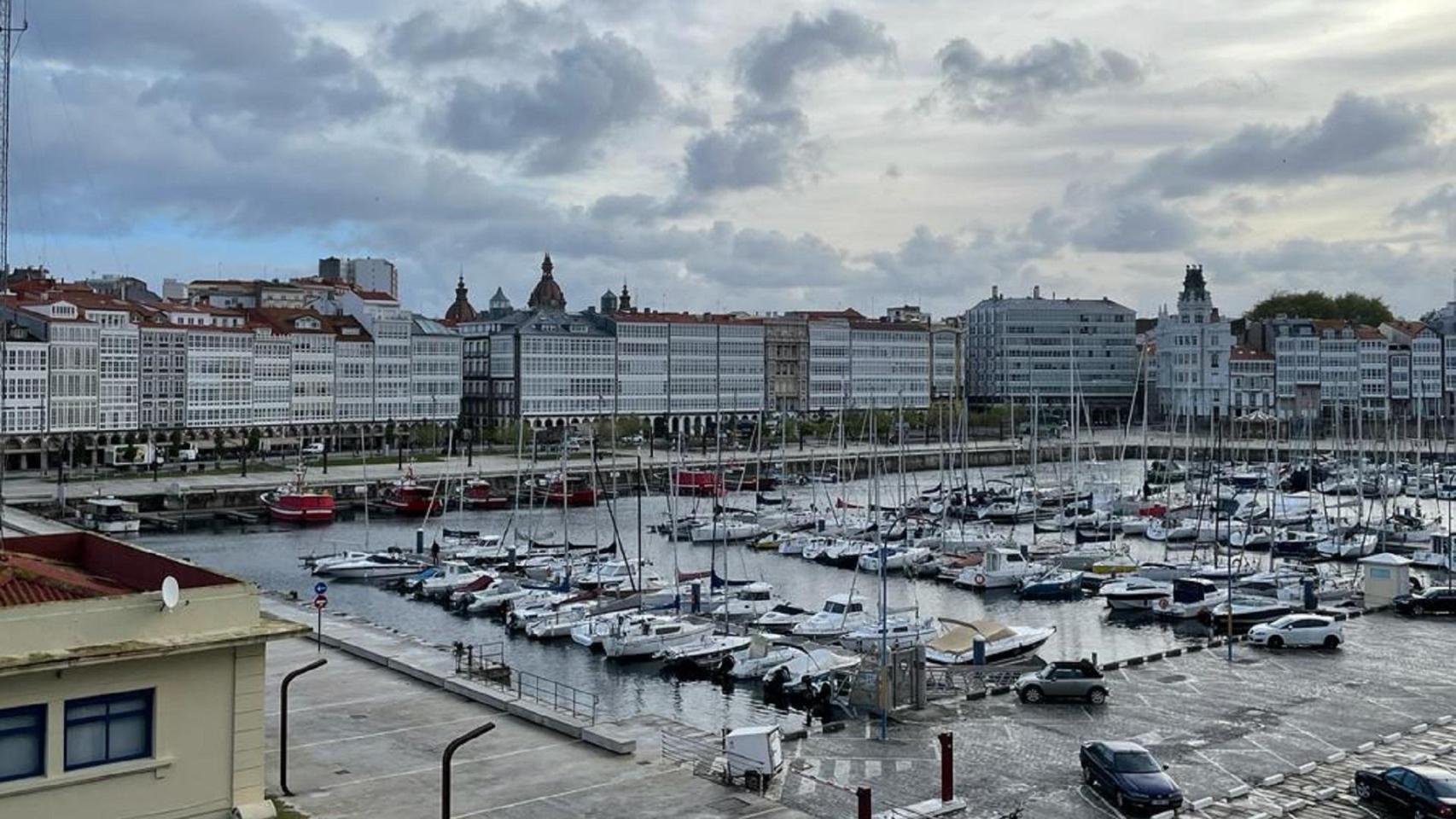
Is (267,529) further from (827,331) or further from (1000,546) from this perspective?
(827,331)

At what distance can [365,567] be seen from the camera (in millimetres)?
56844

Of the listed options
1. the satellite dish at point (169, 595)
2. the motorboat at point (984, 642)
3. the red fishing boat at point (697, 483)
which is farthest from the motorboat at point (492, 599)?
the red fishing boat at point (697, 483)

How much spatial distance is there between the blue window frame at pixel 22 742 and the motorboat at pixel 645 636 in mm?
25257

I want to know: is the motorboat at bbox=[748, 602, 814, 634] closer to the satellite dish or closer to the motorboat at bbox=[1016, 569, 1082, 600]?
the motorboat at bbox=[1016, 569, 1082, 600]

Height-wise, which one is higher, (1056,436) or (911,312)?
(911,312)

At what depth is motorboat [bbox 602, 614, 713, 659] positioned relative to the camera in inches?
1581

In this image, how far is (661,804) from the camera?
20969 millimetres

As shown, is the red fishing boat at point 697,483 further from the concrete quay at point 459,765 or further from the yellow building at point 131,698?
the yellow building at point 131,698

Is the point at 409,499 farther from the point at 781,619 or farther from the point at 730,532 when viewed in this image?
the point at 781,619

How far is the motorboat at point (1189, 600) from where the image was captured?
4672 centimetres

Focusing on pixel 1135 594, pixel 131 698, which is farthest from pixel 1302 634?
pixel 131 698

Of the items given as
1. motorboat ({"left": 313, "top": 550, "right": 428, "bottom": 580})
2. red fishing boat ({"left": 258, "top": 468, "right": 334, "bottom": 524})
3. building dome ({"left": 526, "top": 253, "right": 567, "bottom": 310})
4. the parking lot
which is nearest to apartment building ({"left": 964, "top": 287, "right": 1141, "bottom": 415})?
building dome ({"left": 526, "top": 253, "right": 567, "bottom": 310})

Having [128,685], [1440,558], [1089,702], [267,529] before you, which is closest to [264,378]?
[267,529]

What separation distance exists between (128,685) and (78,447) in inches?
3352
